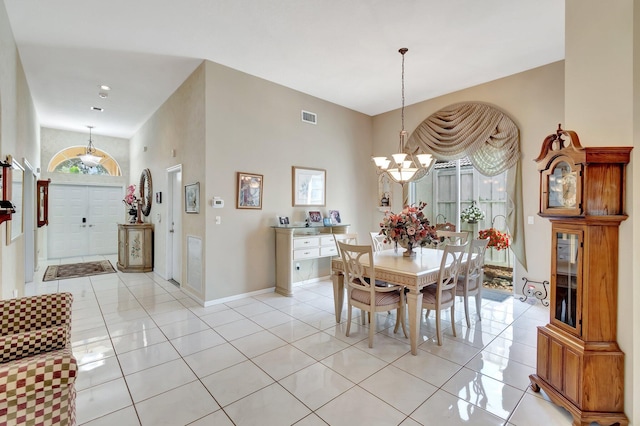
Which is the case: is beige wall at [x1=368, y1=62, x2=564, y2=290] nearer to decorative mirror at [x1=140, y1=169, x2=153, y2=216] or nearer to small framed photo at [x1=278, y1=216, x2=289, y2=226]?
small framed photo at [x1=278, y1=216, x2=289, y2=226]

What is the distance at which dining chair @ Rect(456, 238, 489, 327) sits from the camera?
3283 millimetres

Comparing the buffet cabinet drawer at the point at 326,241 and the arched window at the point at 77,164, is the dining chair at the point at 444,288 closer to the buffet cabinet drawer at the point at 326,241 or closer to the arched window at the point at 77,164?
the buffet cabinet drawer at the point at 326,241

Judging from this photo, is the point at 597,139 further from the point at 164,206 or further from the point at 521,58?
the point at 164,206

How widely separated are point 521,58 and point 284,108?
11.4ft

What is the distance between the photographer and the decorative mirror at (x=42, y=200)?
600 centimetres

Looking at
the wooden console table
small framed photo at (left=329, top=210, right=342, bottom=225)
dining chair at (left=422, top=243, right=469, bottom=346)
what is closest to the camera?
dining chair at (left=422, top=243, right=469, bottom=346)

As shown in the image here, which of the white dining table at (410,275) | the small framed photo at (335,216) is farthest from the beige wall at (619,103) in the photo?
the small framed photo at (335,216)

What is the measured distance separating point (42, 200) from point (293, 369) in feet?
23.2

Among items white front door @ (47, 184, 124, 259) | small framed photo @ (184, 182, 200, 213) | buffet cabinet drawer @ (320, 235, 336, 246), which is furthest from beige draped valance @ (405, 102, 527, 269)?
white front door @ (47, 184, 124, 259)

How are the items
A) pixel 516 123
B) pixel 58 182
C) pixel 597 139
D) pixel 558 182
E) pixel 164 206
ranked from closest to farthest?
pixel 597 139 < pixel 558 182 < pixel 516 123 < pixel 164 206 < pixel 58 182

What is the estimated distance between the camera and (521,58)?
3973 mm

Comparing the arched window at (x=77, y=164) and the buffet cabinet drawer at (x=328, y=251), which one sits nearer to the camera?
the buffet cabinet drawer at (x=328, y=251)

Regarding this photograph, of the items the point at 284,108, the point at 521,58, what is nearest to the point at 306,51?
the point at 284,108

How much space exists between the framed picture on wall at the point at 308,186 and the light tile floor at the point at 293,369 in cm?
198
